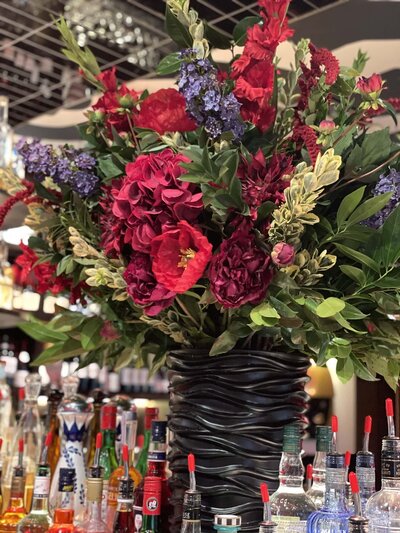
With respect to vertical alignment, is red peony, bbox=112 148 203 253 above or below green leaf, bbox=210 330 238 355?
above

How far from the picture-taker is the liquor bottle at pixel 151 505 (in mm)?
939

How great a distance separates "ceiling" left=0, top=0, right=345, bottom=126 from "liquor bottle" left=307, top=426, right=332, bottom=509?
171 centimetres

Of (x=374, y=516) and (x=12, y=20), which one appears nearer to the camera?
(x=374, y=516)

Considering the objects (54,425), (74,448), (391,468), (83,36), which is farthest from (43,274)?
(83,36)

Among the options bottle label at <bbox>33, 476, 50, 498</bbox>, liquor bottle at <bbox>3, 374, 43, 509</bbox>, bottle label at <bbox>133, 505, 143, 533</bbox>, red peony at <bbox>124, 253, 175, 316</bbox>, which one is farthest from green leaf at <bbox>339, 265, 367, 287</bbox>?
liquor bottle at <bbox>3, 374, 43, 509</bbox>

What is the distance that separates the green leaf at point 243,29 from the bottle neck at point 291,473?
59 centimetres

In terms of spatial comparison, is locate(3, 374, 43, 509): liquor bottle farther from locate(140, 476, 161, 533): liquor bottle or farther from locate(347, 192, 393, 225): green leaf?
locate(347, 192, 393, 225): green leaf

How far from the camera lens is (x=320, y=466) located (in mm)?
925

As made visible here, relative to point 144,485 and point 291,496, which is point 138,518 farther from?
point 291,496

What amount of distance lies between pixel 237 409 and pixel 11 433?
972 millimetres

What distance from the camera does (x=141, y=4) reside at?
2436 millimetres

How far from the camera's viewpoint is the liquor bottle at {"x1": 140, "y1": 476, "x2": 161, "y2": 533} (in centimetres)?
94

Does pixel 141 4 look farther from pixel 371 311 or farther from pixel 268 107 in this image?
pixel 371 311

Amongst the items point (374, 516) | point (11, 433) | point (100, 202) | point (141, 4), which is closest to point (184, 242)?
point (100, 202)
